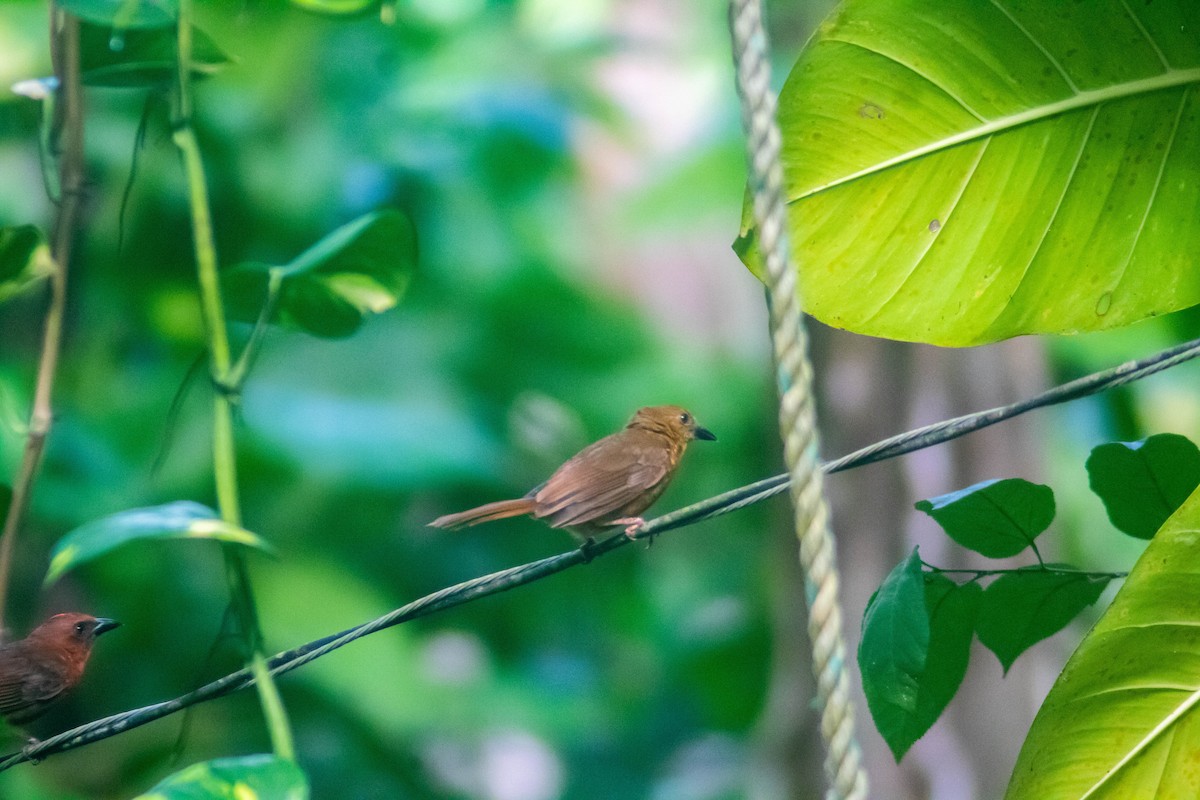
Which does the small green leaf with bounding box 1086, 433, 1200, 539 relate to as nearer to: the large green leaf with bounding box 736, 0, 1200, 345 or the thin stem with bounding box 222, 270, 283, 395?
the large green leaf with bounding box 736, 0, 1200, 345

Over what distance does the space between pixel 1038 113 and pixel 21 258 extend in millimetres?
916

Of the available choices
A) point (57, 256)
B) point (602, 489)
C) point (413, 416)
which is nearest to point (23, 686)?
point (57, 256)

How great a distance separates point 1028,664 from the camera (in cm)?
218

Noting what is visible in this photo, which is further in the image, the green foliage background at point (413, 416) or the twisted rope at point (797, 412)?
the green foliage background at point (413, 416)

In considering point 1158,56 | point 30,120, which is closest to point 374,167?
point 30,120

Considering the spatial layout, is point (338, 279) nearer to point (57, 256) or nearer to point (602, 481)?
point (57, 256)

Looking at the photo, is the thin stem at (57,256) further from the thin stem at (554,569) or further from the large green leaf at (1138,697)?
the large green leaf at (1138,697)

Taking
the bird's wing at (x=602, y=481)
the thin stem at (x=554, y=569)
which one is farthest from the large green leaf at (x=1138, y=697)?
the bird's wing at (x=602, y=481)

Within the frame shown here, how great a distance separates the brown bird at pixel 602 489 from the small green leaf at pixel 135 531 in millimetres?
Result: 707

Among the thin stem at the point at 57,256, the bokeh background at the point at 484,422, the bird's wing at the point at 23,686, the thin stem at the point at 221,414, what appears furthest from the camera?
the bokeh background at the point at 484,422

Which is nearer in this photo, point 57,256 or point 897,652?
point 897,652

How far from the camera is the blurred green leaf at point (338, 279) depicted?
847 millimetres

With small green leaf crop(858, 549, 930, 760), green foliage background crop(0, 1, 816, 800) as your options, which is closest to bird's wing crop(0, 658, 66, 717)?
green foliage background crop(0, 1, 816, 800)

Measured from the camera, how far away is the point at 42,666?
139 centimetres
